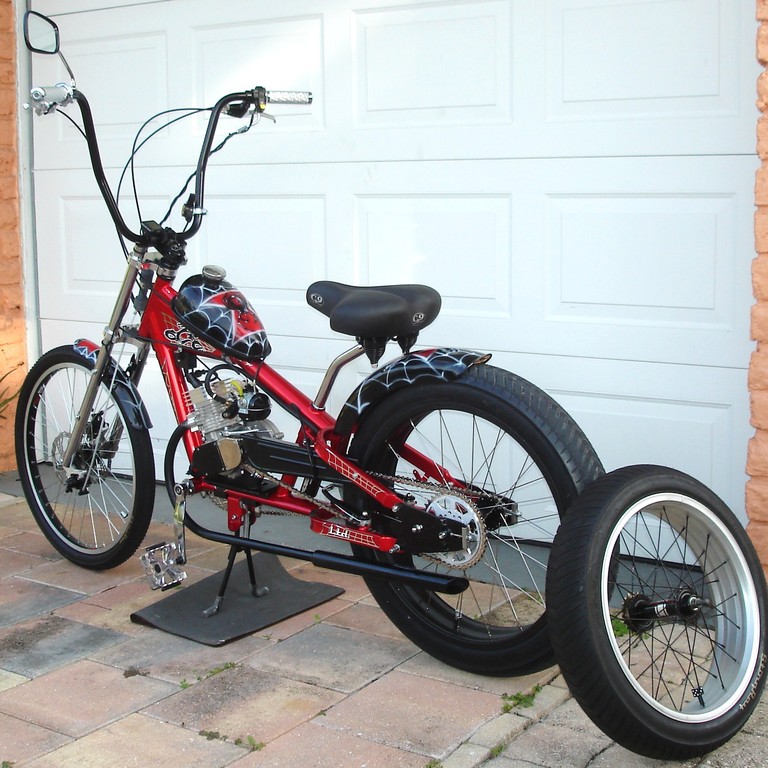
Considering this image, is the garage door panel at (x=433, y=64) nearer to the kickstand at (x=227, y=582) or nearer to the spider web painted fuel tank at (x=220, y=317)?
the spider web painted fuel tank at (x=220, y=317)

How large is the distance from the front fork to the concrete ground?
48 centimetres

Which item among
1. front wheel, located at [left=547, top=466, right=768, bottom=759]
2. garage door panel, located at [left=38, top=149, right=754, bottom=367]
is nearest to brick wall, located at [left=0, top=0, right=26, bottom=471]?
garage door panel, located at [left=38, top=149, right=754, bottom=367]

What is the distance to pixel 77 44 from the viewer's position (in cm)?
457

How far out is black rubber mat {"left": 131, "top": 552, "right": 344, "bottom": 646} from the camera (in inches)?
124

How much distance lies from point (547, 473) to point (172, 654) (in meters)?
1.18

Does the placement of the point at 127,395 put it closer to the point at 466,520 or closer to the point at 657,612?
the point at 466,520

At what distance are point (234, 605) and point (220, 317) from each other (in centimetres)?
88

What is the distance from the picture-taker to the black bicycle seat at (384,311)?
8.91 feet

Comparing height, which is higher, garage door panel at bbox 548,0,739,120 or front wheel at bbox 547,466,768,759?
garage door panel at bbox 548,0,739,120

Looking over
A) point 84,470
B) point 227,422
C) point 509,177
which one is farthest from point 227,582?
point 509,177

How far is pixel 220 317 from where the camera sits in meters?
3.05

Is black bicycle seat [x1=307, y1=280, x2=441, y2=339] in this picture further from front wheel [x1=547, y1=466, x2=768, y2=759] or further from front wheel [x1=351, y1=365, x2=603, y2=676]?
front wheel [x1=547, y1=466, x2=768, y2=759]

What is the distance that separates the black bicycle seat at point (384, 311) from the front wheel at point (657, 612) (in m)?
0.64

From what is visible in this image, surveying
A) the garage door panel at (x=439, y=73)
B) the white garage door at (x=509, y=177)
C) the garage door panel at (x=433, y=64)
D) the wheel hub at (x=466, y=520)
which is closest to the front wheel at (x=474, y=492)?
the wheel hub at (x=466, y=520)
